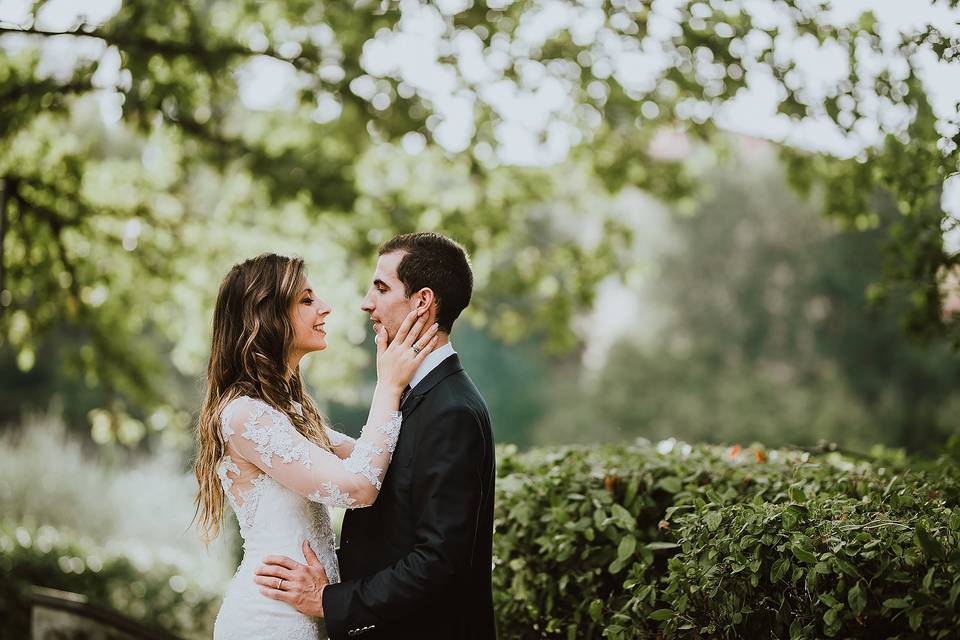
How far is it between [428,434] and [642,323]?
103ft

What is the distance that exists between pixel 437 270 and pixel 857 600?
1695mm

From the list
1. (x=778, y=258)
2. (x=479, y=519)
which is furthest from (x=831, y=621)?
(x=778, y=258)

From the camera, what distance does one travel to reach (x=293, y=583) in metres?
3.26

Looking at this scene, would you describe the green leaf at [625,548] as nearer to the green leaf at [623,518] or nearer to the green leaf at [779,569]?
the green leaf at [623,518]

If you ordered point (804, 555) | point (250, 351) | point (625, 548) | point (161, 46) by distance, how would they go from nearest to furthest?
point (804, 555) → point (625, 548) → point (250, 351) → point (161, 46)

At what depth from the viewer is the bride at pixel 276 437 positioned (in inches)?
127

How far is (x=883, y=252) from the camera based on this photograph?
18.5 feet

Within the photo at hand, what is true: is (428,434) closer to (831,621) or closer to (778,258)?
(831,621)

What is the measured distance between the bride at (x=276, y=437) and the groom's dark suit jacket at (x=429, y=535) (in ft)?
0.37

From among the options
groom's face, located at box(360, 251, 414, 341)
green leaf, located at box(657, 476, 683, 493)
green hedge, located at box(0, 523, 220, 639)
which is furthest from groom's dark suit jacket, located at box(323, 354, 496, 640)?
green hedge, located at box(0, 523, 220, 639)

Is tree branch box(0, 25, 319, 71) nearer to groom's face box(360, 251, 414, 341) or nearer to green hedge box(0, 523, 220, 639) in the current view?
groom's face box(360, 251, 414, 341)

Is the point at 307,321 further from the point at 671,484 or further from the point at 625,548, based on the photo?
the point at 671,484

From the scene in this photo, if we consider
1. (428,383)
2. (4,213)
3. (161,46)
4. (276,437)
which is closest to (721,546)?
(428,383)

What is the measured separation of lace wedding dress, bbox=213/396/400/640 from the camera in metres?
3.17
